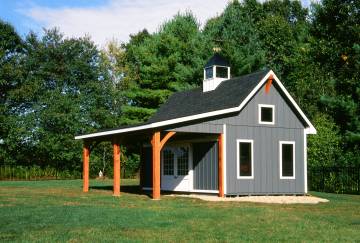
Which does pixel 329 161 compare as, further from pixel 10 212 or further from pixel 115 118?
pixel 115 118

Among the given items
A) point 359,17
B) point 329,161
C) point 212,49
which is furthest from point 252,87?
point 212,49

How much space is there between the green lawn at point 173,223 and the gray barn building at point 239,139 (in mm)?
4564

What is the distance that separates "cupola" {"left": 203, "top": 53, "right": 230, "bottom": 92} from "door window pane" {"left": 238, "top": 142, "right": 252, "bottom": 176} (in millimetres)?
4970

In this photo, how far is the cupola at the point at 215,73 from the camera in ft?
90.6

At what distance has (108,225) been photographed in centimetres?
1252

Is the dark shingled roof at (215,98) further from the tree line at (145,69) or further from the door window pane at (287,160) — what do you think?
the tree line at (145,69)

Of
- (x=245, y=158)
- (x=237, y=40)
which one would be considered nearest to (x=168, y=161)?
(x=245, y=158)

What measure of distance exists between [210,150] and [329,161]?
31.3 ft

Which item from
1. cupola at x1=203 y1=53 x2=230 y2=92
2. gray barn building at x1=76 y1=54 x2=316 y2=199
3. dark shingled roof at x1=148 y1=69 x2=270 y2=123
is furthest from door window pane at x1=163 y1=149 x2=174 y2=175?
cupola at x1=203 y1=53 x2=230 y2=92

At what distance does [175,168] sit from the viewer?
1045 inches

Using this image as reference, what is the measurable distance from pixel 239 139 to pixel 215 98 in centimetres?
274

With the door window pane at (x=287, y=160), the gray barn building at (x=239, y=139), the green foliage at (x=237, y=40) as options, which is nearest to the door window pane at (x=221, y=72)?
the gray barn building at (x=239, y=139)

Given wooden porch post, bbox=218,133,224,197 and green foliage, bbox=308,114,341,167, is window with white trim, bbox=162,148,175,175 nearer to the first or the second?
wooden porch post, bbox=218,133,224,197

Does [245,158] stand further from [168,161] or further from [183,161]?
[168,161]
